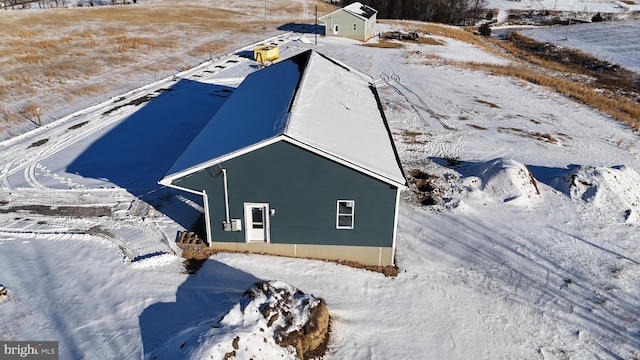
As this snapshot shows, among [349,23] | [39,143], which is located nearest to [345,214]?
[39,143]

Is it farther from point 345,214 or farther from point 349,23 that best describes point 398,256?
point 349,23

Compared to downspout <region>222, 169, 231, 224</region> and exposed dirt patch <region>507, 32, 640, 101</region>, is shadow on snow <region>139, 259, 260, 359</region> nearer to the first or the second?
downspout <region>222, 169, 231, 224</region>

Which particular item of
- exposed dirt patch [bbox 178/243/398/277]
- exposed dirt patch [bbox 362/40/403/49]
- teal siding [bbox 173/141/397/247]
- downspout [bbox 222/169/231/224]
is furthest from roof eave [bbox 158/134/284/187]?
exposed dirt patch [bbox 362/40/403/49]

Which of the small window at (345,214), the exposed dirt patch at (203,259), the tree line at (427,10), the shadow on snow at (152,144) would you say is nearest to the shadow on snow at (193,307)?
the exposed dirt patch at (203,259)

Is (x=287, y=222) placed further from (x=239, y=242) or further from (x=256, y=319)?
(x=256, y=319)

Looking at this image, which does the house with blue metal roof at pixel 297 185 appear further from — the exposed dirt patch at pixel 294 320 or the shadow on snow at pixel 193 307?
the exposed dirt patch at pixel 294 320

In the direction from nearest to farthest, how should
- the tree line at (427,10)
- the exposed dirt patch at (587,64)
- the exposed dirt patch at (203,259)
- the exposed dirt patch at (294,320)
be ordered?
the exposed dirt patch at (294,320) < the exposed dirt patch at (203,259) < the exposed dirt patch at (587,64) < the tree line at (427,10)
